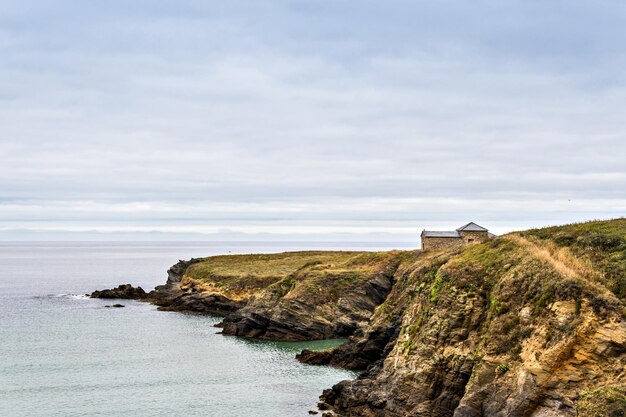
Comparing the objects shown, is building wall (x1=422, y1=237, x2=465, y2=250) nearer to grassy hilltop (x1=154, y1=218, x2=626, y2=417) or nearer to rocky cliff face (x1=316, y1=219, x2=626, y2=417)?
grassy hilltop (x1=154, y1=218, x2=626, y2=417)

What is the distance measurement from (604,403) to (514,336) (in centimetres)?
1223

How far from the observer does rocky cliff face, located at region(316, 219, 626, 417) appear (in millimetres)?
35000

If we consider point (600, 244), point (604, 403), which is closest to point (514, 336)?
point (600, 244)

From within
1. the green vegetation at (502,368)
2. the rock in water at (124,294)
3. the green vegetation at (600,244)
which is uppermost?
the green vegetation at (600,244)

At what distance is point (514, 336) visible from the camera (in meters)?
40.9

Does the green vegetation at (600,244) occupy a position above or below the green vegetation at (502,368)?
above

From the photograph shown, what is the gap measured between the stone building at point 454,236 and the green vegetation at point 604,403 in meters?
73.0

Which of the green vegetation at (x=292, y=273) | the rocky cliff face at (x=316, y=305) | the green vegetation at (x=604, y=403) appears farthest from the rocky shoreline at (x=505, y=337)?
the green vegetation at (x=292, y=273)

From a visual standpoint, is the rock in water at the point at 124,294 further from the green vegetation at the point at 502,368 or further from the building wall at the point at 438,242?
the green vegetation at the point at 502,368

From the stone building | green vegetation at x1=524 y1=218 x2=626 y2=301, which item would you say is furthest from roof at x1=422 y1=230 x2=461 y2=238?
green vegetation at x1=524 y1=218 x2=626 y2=301

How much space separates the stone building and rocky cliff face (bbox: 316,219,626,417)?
4669cm

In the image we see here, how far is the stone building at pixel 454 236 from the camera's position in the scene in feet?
345

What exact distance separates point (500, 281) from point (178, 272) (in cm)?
12768

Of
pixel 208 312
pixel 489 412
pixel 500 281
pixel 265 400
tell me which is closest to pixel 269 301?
pixel 208 312
